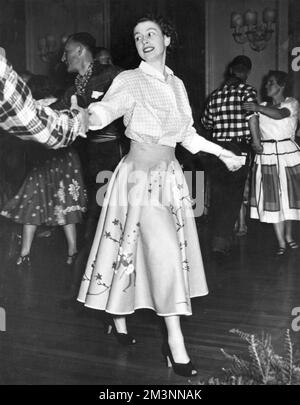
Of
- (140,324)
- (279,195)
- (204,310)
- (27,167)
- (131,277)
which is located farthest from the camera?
(279,195)

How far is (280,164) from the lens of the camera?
473cm

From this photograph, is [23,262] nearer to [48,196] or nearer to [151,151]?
[48,196]

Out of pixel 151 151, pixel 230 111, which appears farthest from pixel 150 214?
pixel 230 111

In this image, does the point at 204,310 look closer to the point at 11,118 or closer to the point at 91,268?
the point at 91,268

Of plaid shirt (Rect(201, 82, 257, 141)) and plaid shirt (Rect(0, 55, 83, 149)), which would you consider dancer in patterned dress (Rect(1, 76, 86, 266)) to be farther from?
plaid shirt (Rect(0, 55, 83, 149))

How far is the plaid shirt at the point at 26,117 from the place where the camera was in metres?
1.64

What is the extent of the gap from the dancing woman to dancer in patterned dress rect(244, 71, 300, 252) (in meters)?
2.23

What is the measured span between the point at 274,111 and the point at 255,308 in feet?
5.79

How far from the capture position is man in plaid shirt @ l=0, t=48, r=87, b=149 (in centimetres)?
164

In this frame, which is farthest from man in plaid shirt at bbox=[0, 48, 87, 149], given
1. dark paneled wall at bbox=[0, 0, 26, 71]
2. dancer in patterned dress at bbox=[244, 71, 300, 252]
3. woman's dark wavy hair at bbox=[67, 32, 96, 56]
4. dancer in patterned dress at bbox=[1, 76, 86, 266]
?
dark paneled wall at bbox=[0, 0, 26, 71]

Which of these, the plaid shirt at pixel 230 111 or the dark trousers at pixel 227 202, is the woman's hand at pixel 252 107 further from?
the dark trousers at pixel 227 202

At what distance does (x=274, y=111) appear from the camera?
4539 millimetres

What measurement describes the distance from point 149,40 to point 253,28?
4.40 metres
